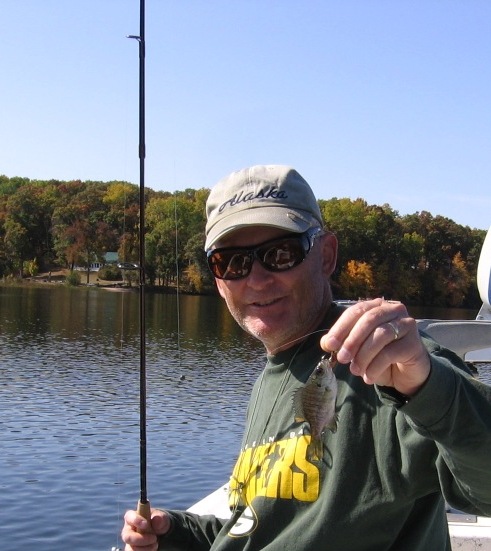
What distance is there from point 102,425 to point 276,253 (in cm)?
1860

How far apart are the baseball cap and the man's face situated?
5 centimetres

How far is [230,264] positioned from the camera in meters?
2.78

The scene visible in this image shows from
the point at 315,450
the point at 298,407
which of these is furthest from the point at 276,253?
the point at 315,450

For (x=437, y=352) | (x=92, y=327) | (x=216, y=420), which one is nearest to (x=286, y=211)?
(x=437, y=352)

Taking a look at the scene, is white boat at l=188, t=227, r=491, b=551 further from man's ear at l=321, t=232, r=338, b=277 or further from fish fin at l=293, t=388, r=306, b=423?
fish fin at l=293, t=388, r=306, b=423

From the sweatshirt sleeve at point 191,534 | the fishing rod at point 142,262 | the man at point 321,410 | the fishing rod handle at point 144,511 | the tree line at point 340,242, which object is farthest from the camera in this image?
the tree line at point 340,242

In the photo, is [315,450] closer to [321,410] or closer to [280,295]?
[321,410]

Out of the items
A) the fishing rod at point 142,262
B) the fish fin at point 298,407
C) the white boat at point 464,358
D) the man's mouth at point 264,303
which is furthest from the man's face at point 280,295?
the white boat at point 464,358

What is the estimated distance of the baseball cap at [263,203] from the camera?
2641 millimetres

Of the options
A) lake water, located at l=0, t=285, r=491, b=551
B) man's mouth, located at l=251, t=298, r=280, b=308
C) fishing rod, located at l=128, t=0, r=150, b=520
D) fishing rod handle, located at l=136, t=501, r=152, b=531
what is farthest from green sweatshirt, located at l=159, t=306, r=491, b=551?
lake water, located at l=0, t=285, r=491, b=551

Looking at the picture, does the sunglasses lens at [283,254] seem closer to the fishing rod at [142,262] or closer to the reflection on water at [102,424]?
the fishing rod at [142,262]

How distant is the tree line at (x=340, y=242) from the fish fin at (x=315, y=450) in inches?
2068

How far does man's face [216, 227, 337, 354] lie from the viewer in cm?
267

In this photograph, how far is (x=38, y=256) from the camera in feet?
331
